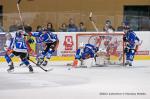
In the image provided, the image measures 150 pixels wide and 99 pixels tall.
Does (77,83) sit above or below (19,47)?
below

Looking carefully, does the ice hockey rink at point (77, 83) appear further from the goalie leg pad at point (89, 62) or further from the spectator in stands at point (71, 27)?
the spectator in stands at point (71, 27)

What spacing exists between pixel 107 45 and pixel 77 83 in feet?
17.6

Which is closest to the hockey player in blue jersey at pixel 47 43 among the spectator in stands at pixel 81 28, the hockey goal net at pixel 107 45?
the hockey goal net at pixel 107 45

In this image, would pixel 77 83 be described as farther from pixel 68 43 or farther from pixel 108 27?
pixel 108 27

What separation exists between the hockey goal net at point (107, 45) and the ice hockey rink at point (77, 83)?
504 millimetres

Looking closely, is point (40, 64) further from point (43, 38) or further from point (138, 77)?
point (138, 77)

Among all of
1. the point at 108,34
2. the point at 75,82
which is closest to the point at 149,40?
the point at 108,34

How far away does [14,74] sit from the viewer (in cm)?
1466

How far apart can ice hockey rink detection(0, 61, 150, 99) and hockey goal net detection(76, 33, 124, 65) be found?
19.8 inches

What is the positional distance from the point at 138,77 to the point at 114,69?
2.39 meters

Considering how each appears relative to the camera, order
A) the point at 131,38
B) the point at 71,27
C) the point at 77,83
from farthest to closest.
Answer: the point at 71,27, the point at 131,38, the point at 77,83

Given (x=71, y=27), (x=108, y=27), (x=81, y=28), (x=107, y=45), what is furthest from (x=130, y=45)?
(x=71, y=27)

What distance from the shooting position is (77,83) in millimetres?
12766

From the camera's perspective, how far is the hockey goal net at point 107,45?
57.4 ft
